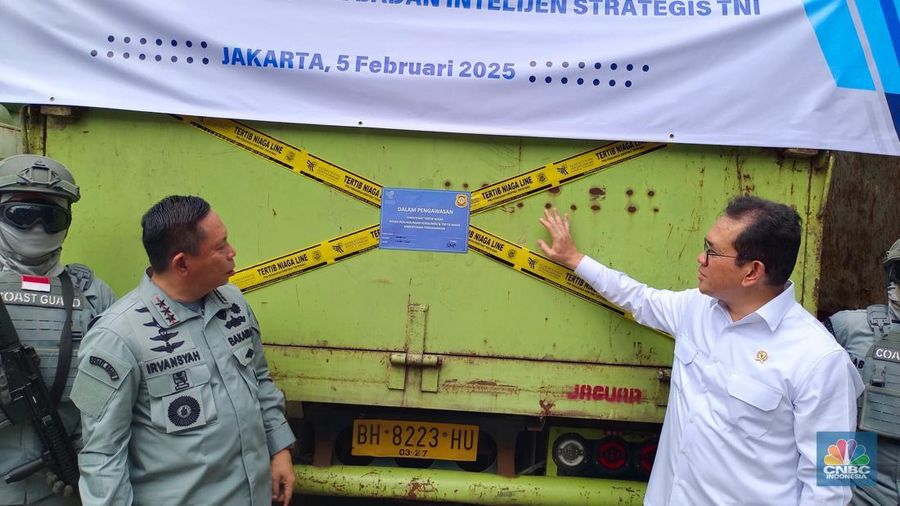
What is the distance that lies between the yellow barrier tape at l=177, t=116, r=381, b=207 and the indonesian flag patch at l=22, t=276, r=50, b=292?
80 cm

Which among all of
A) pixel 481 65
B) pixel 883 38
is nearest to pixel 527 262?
pixel 481 65

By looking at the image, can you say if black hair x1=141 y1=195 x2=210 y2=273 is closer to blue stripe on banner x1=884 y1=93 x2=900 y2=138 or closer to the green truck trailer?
the green truck trailer

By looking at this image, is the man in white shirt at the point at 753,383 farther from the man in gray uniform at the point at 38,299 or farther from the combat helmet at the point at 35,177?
the combat helmet at the point at 35,177

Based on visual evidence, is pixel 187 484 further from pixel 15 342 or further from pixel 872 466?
pixel 872 466

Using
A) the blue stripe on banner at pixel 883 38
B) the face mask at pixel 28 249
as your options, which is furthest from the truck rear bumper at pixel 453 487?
the blue stripe on banner at pixel 883 38

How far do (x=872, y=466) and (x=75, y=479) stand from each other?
2799 mm

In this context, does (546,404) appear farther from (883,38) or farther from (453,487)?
(883,38)

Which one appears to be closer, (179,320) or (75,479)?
(179,320)

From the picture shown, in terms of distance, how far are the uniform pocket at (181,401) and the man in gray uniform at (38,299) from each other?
0.53 meters

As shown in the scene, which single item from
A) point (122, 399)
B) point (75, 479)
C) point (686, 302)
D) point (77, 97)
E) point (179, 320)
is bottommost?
point (75, 479)

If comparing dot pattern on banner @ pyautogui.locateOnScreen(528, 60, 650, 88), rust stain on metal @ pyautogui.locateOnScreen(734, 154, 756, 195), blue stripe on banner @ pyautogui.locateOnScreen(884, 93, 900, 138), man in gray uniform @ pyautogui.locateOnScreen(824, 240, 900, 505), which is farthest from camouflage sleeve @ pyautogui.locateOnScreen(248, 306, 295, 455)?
blue stripe on banner @ pyautogui.locateOnScreen(884, 93, 900, 138)

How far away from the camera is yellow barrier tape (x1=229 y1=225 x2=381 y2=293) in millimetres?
2459

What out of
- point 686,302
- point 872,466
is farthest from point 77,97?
point 872,466

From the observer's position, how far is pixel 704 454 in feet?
6.17
